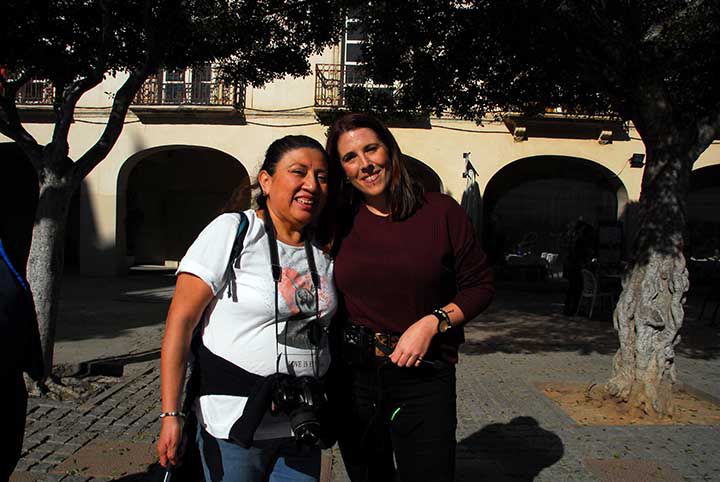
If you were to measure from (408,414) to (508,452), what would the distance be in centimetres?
229

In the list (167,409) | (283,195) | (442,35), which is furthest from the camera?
(442,35)

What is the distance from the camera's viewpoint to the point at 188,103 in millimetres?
16062

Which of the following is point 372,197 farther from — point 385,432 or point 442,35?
point 442,35

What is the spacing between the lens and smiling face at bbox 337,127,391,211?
236 cm

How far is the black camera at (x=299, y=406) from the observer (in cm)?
194

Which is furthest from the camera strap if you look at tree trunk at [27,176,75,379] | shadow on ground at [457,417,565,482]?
tree trunk at [27,176,75,379]

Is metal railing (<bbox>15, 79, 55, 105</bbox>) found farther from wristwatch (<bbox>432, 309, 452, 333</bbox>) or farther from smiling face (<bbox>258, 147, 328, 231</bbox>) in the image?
wristwatch (<bbox>432, 309, 452, 333</bbox>)

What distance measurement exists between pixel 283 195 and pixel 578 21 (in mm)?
4210

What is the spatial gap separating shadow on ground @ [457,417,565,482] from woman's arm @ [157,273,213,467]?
7.73ft

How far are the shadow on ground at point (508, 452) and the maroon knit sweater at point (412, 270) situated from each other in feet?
6.42

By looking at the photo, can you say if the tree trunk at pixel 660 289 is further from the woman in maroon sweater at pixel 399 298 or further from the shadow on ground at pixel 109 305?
the shadow on ground at pixel 109 305

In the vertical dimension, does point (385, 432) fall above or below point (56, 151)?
below

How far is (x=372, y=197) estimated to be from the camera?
2.39m

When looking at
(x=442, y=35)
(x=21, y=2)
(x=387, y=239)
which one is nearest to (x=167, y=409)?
(x=387, y=239)
